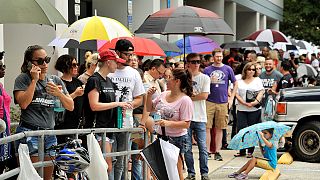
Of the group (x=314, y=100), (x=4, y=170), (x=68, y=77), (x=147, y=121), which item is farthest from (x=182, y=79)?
(x=314, y=100)

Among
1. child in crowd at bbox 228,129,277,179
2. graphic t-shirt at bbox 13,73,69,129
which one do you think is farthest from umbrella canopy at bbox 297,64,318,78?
graphic t-shirt at bbox 13,73,69,129

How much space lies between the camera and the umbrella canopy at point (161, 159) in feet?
30.0

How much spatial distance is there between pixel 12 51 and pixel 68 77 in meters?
6.04

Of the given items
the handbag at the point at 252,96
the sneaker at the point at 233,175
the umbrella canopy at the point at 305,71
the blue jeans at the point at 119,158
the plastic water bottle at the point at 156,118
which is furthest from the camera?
the umbrella canopy at the point at 305,71

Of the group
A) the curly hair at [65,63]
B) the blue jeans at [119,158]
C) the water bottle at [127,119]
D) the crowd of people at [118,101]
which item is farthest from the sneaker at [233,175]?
the curly hair at [65,63]

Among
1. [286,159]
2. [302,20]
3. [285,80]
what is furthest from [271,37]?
[302,20]

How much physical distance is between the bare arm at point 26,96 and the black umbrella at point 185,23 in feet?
17.2

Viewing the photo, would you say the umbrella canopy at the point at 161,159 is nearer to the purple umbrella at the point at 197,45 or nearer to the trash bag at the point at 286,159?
the trash bag at the point at 286,159

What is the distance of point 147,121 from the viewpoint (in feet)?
32.1

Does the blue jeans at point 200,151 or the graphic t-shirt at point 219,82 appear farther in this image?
the graphic t-shirt at point 219,82

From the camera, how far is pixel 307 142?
1493 centimetres

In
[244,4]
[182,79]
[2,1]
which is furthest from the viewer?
[244,4]

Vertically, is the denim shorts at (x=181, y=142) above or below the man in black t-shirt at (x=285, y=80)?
below

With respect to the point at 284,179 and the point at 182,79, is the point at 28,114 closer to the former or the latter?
the point at 182,79
